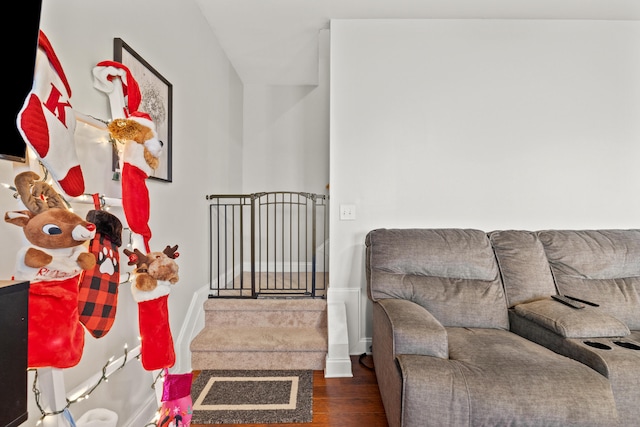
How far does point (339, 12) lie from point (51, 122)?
2238mm

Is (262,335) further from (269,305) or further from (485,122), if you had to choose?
(485,122)

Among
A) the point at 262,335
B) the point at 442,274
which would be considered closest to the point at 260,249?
the point at 262,335

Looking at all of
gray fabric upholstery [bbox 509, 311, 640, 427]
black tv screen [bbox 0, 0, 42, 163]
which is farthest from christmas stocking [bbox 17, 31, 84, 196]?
gray fabric upholstery [bbox 509, 311, 640, 427]

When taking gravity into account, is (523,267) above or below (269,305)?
above

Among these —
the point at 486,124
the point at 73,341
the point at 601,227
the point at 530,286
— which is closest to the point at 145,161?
the point at 73,341

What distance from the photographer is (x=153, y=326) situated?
1261mm

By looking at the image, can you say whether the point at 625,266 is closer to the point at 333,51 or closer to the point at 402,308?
the point at 402,308

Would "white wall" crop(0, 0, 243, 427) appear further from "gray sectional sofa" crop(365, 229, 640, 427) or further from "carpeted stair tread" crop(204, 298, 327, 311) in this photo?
"gray sectional sofa" crop(365, 229, 640, 427)

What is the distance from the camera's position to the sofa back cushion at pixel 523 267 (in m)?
2.02

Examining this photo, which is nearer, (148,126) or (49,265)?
(49,265)

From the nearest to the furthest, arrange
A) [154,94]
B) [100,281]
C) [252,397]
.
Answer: [100,281] → [154,94] → [252,397]

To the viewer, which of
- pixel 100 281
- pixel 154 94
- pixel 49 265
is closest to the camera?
pixel 49 265

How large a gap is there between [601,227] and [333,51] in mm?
2552

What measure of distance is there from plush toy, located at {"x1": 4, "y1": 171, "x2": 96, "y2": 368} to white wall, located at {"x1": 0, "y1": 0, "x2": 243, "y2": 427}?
9.1 inches
